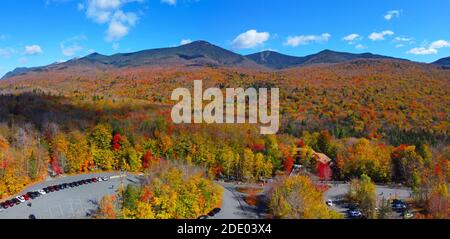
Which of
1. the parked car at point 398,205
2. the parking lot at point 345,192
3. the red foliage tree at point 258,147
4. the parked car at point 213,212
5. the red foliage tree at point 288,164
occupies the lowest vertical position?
the parking lot at point 345,192

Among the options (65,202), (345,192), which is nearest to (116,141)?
(65,202)

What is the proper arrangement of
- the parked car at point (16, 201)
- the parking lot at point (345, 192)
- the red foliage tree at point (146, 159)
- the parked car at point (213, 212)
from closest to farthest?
the parked car at point (16, 201) < the parked car at point (213, 212) < the parking lot at point (345, 192) < the red foliage tree at point (146, 159)

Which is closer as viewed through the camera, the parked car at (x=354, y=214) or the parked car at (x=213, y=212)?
the parked car at (x=213, y=212)

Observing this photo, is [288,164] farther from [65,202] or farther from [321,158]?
[65,202]

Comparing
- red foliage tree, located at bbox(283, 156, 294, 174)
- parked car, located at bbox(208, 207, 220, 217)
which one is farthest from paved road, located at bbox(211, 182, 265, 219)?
red foliage tree, located at bbox(283, 156, 294, 174)

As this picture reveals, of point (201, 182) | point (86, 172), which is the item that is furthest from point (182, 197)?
point (86, 172)

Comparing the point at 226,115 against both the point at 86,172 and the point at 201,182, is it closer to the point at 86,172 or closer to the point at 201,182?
the point at 86,172

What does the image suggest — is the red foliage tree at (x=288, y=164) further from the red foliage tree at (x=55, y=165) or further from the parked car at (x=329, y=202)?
the red foliage tree at (x=55, y=165)

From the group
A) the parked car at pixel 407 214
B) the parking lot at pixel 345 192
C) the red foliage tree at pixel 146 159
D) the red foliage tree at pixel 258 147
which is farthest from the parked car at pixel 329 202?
the red foliage tree at pixel 146 159
